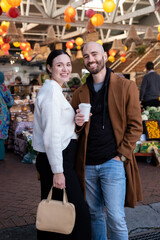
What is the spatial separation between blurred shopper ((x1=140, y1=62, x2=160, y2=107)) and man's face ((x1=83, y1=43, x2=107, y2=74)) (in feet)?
14.6

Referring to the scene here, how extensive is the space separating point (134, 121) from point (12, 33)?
590cm

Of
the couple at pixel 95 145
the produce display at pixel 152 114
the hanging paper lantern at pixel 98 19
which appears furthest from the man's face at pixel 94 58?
the hanging paper lantern at pixel 98 19

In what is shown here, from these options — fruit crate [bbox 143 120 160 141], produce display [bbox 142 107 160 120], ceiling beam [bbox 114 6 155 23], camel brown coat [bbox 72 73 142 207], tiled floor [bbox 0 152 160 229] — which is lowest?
tiled floor [bbox 0 152 160 229]

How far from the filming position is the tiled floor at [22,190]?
3.26m

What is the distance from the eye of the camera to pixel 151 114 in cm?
601

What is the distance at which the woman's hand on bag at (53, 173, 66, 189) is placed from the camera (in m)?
1.76

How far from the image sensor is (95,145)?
6.65ft

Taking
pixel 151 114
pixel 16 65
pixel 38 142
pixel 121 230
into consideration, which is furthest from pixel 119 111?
pixel 16 65

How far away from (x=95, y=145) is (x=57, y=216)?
0.54m

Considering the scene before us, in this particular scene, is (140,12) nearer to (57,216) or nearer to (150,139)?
(150,139)

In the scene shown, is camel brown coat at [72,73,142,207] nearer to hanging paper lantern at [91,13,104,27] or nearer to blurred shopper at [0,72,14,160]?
blurred shopper at [0,72,14,160]

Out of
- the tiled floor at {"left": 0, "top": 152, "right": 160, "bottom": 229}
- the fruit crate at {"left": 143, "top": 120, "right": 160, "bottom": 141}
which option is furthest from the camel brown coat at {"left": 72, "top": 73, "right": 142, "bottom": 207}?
the fruit crate at {"left": 143, "top": 120, "right": 160, "bottom": 141}

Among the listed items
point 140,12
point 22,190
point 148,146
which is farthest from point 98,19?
point 22,190

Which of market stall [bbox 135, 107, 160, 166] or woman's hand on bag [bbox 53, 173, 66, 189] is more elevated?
woman's hand on bag [bbox 53, 173, 66, 189]
